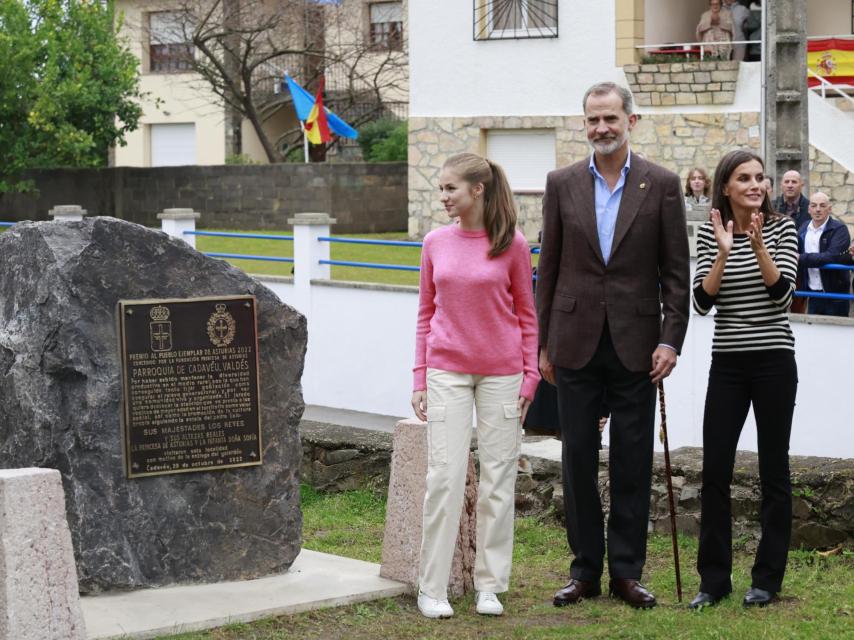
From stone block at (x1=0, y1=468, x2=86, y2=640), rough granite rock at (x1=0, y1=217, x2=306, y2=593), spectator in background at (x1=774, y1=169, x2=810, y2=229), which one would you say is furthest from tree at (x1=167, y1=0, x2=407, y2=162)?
stone block at (x1=0, y1=468, x2=86, y2=640)

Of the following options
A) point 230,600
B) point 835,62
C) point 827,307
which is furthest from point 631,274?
point 835,62

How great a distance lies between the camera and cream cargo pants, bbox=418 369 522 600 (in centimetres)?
590

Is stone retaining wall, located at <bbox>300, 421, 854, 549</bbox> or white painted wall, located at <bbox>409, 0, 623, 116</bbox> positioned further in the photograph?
white painted wall, located at <bbox>409, 0, 623, 116</bbox>

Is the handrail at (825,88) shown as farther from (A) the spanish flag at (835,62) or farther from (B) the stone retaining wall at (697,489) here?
(B) the stone retaining wall at (697,489)

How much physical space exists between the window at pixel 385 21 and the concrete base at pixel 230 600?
2894 cm

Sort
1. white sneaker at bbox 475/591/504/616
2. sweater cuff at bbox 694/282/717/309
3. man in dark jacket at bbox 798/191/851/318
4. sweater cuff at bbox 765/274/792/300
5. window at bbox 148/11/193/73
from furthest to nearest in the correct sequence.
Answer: window at bbox 148/11/193/73, man in dark jacket at bbox 798/191/851/318, white sneaker at bbox 475/591/504/616, sweater cuff at bbox 694/282/717/309, sweater cuff at bbox 765/274/792/300

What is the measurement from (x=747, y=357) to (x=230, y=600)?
2.27 m

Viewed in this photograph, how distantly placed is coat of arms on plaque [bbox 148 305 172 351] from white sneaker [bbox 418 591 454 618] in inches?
59.9

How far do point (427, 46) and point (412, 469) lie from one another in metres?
19.1

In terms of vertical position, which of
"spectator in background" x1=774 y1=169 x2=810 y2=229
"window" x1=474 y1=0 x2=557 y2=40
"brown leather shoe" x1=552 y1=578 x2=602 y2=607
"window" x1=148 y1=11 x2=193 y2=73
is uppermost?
"window" x1=148 y1=11 x2=193 y2=73

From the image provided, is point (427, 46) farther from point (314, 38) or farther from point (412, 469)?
point (412, 469)

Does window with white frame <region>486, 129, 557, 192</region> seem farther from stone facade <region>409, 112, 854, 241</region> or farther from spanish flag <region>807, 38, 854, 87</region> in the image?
spanish flag <region>807, 38, 854, 87</region>

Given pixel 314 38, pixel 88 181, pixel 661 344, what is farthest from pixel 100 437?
pixel 314 38

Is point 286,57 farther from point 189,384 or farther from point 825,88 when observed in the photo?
point 189,384
